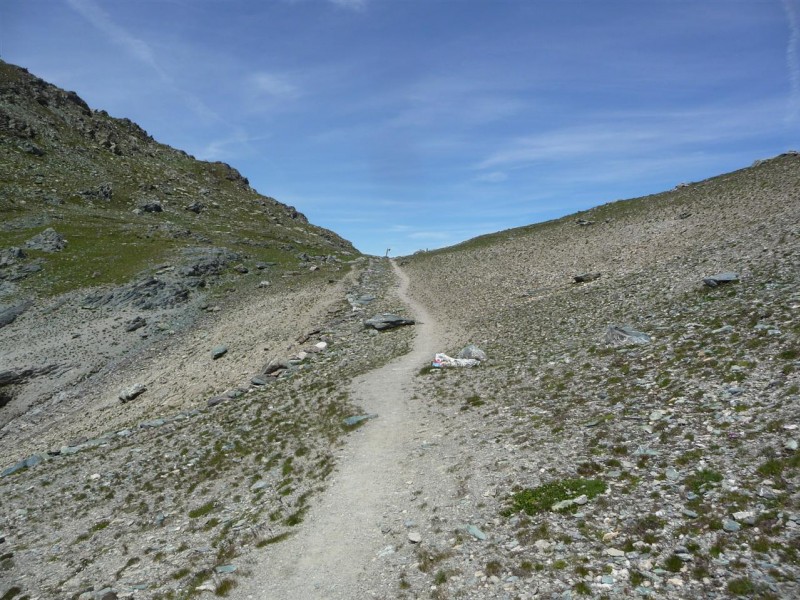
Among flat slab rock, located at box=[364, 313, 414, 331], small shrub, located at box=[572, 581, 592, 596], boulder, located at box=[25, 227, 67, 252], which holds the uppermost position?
boulder, located at box=[25, 227, 67, 252]

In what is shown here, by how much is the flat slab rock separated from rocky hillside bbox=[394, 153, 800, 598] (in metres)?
8.13

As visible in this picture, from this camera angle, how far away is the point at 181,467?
2258cm

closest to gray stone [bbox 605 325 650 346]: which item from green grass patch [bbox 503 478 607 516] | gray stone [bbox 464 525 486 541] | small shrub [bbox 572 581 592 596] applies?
green grass patch [bbox 503 478 607 516]

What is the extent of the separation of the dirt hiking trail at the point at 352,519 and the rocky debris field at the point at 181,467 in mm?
906

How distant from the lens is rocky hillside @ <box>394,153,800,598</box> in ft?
34.6

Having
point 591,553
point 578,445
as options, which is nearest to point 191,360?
point 578,445

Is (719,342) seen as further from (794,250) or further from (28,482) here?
(28,482)

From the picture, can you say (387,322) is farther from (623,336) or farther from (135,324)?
(135,324)

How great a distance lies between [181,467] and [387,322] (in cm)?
2285

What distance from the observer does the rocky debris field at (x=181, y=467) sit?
15852mm

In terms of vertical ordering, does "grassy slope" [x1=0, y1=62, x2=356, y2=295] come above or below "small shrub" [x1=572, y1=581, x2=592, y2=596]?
above

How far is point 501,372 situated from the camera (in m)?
26.6

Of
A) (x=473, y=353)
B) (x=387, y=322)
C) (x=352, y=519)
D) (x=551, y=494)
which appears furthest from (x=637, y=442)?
(x=387, y=322)

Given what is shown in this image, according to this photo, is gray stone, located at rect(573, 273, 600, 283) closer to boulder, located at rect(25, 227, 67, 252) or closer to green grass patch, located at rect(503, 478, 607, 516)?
green grass patch, located at rect(503, 478, 607, 516)
